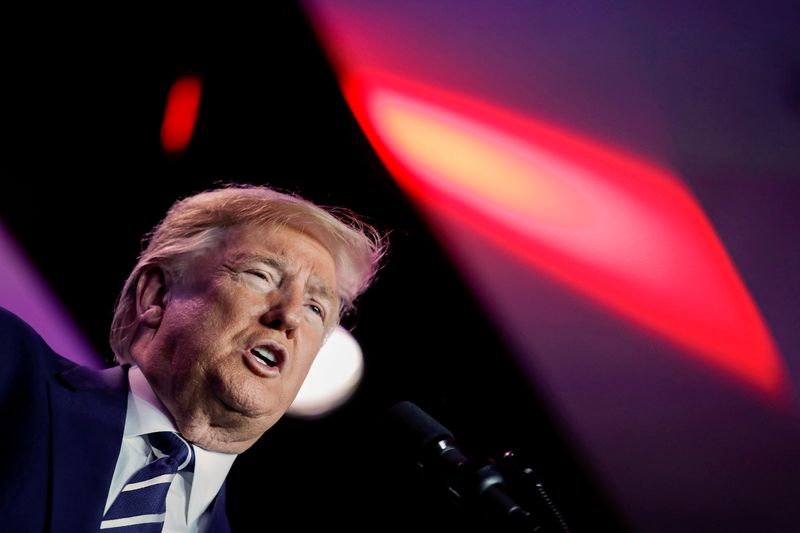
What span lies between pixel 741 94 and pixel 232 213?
231cm

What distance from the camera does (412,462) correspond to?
1378 mm

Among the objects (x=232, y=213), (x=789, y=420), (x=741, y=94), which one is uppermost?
(x=741, y=94)

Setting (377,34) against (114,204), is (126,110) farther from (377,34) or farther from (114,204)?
(377,34)

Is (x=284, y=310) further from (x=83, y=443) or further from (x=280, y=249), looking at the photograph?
(x=83, y=443)

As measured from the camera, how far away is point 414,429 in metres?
1.39

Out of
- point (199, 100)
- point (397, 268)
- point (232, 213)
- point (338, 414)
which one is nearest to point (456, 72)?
point (397, 268)

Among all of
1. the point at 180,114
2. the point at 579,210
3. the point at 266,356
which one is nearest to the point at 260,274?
the point at 266,356

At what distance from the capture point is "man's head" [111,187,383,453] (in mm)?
1751

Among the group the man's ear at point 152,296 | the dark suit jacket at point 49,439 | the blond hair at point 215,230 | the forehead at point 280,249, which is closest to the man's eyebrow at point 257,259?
the forehead at point 280,249

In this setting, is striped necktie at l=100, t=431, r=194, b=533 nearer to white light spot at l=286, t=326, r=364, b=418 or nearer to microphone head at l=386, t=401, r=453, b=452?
microphone head at l=386, t=401, r=453, b=452

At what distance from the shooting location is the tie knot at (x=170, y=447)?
5.46 feet

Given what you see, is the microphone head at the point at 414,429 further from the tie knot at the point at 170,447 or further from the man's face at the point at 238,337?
the tie knot at the point at 170,447

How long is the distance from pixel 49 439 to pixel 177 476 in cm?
39

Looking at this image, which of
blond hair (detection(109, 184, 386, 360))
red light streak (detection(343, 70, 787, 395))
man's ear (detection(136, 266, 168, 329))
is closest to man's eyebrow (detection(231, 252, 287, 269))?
blond hair (detection(109, 184, 386, 360))
